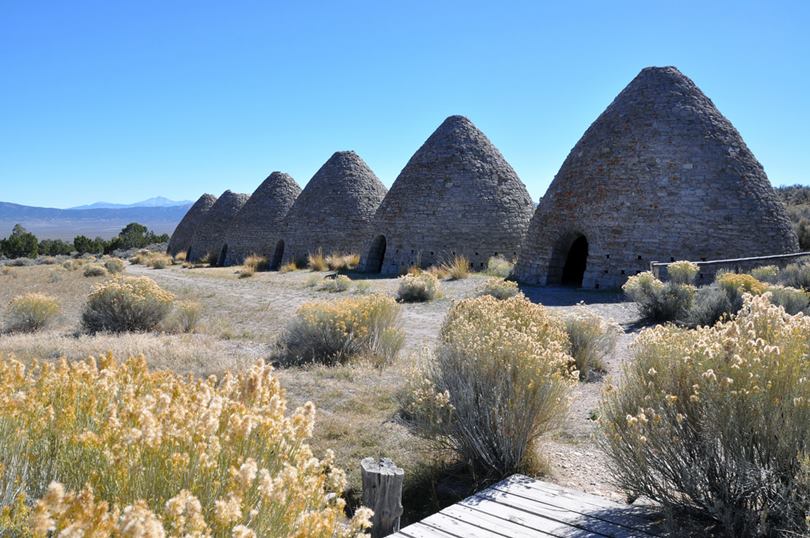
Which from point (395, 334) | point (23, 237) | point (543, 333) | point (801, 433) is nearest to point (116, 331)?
point (395, 334)

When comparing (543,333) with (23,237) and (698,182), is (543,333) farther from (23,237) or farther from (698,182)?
(23,237)

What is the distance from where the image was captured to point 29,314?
1034 centimetres

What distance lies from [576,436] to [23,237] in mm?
45686

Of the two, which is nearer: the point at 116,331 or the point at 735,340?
the point at 735,340

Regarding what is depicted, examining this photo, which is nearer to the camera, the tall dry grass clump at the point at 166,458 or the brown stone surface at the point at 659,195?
the tall dry grass clump at the point at 166,458

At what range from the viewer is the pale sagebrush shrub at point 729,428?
279cm

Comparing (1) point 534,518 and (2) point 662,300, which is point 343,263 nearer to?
(2) point 662,300

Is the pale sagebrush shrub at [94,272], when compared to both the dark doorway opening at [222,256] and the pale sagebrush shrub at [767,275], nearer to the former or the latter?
the dark doorway opening at [222,256]

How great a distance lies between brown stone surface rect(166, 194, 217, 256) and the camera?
125 feet

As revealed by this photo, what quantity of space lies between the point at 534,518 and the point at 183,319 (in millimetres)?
8301

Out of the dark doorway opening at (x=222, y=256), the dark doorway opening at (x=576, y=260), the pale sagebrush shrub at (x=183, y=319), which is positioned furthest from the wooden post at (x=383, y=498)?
the dark doorway opening at (x=222, y=256)

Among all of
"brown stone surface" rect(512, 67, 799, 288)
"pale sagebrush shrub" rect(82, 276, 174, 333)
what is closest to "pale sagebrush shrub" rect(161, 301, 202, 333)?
"pale sagebrush shrub" rect(82, 276, 174, 333)

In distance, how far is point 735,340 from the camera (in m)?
3.08

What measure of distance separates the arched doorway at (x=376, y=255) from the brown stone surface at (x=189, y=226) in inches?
774
